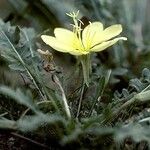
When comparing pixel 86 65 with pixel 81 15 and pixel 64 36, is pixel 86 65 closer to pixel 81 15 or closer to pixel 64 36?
pixel 64 36

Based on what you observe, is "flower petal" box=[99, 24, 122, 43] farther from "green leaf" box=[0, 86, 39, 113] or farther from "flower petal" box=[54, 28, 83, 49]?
"green leaf" box=[0, 86, 39, 113]

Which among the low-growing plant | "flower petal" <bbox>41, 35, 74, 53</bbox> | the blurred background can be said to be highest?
the blurred background

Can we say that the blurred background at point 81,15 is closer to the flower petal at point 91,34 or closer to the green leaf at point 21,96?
the flower petal at point 91,34

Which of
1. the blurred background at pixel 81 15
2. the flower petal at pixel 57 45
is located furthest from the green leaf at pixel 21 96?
the blurred background at pixel 81 15

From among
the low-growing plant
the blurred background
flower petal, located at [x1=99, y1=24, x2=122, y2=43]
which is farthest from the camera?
the blurred background

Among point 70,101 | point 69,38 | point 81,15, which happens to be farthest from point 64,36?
point 81,15

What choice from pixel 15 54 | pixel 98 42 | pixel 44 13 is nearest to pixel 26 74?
pixel 15 54

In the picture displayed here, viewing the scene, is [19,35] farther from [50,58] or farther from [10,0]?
[10,0]

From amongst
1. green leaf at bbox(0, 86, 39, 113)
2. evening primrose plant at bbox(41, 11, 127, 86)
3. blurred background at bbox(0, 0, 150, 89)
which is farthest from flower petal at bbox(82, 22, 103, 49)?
blurred background at bbox(0, 0, 150, 89)
